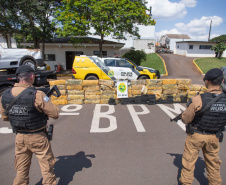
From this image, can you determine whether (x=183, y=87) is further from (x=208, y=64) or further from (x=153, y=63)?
(x=208, y=64)

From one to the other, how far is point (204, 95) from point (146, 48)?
29246 mm

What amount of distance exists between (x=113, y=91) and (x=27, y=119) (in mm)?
5507

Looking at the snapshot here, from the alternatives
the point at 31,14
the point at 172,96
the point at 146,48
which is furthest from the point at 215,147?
the point at 146,48

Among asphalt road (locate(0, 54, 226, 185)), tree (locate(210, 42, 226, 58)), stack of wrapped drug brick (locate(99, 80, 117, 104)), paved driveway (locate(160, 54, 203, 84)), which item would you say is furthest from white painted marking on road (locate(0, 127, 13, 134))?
tree (locate(210, 42, 226, 58))

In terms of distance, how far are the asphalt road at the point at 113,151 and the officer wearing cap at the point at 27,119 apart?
0.69 metres

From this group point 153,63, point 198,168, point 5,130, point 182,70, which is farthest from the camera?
point 153,63

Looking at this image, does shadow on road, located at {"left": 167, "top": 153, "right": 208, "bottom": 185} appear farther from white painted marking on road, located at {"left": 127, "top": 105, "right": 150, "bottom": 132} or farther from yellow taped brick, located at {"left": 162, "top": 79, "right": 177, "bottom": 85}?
yellow taped brick, located at {"left": 162, "top": 79, "right": 177, "bottom": 85}

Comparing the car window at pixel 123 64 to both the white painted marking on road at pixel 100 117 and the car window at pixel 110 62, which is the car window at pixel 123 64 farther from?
the white painted marking on road at pixel 100 117

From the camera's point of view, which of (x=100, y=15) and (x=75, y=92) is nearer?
(x=75, y=92)

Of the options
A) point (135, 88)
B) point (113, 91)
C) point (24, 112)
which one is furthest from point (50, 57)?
point (24, 112)

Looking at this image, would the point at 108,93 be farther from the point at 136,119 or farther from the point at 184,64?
the point at 184,64

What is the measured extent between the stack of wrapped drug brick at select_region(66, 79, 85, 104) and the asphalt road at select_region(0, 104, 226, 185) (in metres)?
1.37

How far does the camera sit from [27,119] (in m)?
→ 2.39

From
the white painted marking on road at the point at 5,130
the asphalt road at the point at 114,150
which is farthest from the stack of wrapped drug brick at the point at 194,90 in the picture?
the white painted marking on road at the point at 5,130
